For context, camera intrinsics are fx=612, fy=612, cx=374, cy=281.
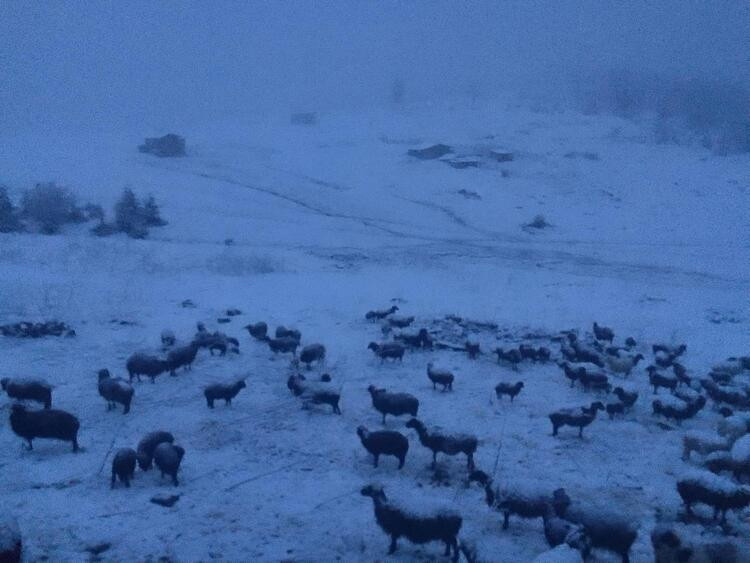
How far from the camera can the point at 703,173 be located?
233 ft

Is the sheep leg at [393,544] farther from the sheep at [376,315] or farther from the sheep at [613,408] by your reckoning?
the sheep at [376,315]

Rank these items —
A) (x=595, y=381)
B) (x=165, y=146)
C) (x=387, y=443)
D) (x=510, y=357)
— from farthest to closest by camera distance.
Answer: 1. (x=165, y=146)
2. (x=510, y=357)
3. (x=595, y=381)
4. (x=387, y=443)

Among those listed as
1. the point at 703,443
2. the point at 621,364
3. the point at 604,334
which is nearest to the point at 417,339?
the point at 621,364

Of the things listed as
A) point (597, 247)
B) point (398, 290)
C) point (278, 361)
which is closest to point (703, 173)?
point (597, 247)

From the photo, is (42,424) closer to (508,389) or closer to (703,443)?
(508,389)

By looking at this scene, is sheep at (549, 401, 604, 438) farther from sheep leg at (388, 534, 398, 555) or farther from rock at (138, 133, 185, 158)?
rock at (138, 133, 185, 158)

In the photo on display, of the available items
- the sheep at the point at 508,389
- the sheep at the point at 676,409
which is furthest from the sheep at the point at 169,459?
the sheep at the point at 676,409

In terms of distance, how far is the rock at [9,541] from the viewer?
905 cm

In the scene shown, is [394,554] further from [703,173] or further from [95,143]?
[95,143]

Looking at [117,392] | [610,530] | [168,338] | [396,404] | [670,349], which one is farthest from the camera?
[670,349]

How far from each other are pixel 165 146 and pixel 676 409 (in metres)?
67.1

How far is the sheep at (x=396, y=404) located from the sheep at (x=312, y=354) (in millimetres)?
4950

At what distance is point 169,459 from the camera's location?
12766 millimetres

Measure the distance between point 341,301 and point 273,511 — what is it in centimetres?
1969
